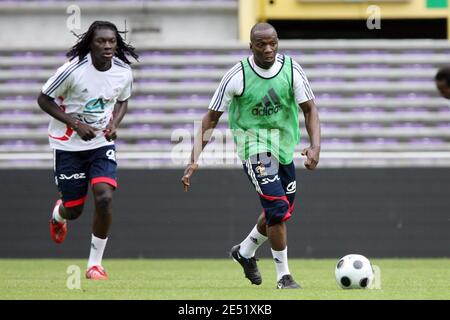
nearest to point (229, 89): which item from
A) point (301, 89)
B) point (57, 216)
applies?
point (301, 89)

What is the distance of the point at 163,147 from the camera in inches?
657

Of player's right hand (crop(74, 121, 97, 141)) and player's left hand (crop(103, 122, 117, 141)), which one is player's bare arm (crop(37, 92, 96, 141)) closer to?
player's right hand (crop(74, 121, 97, 141))

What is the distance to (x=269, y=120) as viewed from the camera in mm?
9492

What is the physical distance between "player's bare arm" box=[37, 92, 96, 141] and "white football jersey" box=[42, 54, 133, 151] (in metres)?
0.07

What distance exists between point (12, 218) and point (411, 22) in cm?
734

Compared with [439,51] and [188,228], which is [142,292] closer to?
[188,228]

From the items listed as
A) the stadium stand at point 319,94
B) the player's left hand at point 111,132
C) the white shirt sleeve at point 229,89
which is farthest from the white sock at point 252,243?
the stadium stand at point 319,94

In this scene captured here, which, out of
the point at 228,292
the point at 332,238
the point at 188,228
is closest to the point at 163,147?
the point at 188,228

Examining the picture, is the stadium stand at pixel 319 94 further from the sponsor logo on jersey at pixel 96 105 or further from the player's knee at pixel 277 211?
the player's knee at pixel 277 211

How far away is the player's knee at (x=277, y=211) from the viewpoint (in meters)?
9.16

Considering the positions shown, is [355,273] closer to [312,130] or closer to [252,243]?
[312,130]

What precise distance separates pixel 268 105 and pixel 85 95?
198 centimetres

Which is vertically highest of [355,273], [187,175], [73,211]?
[187,175]

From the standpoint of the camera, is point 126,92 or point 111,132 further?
point 126,92
